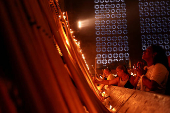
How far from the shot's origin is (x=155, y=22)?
9656 mm

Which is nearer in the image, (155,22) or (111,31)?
(155,22)

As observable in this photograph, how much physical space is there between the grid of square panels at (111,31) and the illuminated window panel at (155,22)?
1061 millimetres

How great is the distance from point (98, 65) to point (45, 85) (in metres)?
9.41

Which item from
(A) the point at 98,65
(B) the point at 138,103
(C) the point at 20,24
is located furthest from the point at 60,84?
(A) the point at 98,65

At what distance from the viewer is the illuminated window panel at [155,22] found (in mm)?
9555

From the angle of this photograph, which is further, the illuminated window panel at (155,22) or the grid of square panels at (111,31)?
the grid of square panels at (111,31)

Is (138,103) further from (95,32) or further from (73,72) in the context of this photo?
(95,32)

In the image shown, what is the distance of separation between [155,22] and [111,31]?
8.40 ft

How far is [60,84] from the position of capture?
535mm

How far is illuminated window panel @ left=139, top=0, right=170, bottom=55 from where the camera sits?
9.55 meters

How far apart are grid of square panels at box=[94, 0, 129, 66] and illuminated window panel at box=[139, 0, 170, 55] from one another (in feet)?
3.48

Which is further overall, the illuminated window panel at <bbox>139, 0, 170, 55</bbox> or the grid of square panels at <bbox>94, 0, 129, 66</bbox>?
the grid of square panels at <bbox>94, 0, 129, 66</bbox>

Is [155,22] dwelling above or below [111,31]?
above

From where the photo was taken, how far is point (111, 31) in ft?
32.8
